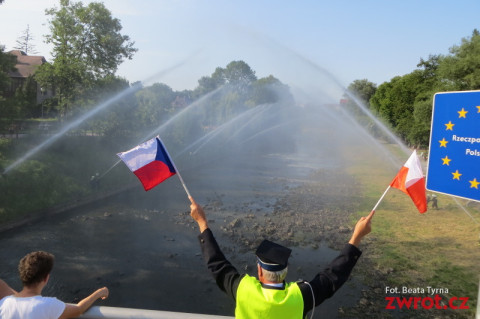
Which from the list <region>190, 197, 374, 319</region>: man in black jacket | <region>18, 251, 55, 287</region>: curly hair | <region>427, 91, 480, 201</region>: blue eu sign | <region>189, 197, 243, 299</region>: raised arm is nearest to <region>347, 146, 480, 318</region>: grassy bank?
<region>427, 91, 480, 201</region>: blue eu sign

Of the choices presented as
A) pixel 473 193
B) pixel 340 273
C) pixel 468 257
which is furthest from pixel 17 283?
pixel 468 257

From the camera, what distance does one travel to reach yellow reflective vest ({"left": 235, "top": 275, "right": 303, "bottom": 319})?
2.57 m

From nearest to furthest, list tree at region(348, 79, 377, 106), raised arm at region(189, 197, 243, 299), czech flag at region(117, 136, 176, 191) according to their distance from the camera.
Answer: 1. raised arm at region(189, 197, 243, 299)
2. czech flag at region(117, 136, 176, 191)
3. tree at region(348, 79, 377, 106)

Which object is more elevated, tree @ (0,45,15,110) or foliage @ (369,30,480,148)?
tree @ (0,45,15,110)

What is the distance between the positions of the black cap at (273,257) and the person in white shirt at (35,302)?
1546 mm

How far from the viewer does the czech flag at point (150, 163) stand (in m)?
5.14

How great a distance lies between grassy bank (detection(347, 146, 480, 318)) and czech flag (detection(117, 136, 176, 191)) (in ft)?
28.5

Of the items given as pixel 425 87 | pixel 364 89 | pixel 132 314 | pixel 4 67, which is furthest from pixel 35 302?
pixel 364 89

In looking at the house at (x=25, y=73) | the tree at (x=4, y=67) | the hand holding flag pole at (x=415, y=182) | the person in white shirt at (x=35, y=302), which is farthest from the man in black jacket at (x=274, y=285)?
the house at (x=25, y=73)

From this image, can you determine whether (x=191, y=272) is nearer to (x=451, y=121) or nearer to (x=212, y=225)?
(x=212, y=225)

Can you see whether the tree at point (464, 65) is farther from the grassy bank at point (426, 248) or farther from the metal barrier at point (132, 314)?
the metal barrier at point (132, 314)

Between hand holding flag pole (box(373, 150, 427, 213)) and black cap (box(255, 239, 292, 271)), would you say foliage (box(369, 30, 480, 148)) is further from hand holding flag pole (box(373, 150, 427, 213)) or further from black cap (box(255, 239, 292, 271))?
black cap (box(255, 239, 292, 271))

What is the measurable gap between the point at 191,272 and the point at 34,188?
574 inches

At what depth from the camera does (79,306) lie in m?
3.03
